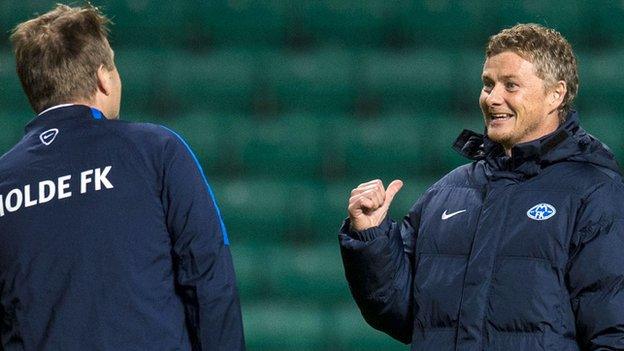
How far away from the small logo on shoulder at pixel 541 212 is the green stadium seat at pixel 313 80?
1908 millimetres

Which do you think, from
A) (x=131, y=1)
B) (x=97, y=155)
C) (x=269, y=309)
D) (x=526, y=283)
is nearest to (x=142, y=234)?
(x=97, y=155)

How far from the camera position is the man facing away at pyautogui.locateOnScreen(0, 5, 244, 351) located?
2.10 m

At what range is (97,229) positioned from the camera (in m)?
2.11

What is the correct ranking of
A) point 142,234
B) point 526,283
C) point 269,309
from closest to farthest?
point 142,234 < point 526,283 < point 269,309

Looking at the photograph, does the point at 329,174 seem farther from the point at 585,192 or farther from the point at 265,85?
the point at 585,192

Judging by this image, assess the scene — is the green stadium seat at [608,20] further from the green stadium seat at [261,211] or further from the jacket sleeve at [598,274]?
the jacket sleeve at [598,274]

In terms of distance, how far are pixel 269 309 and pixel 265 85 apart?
2.51 feet

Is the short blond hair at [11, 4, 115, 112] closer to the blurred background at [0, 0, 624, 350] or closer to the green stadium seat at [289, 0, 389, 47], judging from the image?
the blurred background at [0, 0, 624, 350]

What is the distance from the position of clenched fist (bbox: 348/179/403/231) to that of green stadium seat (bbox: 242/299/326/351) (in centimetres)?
164

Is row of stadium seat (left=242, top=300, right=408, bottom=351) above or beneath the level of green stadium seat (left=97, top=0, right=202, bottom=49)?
beneath

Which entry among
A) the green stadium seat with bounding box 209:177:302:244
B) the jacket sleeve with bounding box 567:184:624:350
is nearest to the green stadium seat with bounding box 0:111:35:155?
the green stadium seat with bounding box 209:177:302:244

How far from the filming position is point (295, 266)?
4109mm

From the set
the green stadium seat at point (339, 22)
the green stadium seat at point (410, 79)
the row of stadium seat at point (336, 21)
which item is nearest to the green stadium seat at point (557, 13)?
the row of stadium seat at point (336, 21)

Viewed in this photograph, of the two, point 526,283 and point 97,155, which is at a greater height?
point 97,155
